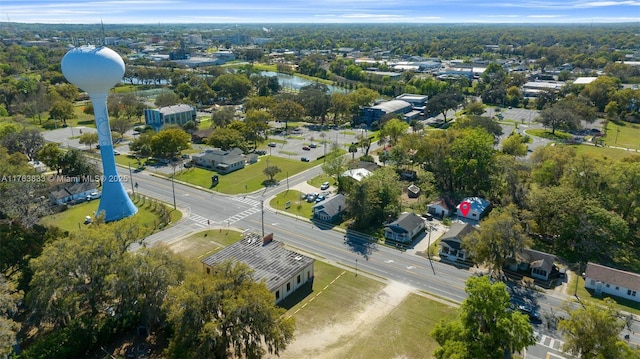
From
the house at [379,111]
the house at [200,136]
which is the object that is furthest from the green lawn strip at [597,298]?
the house at [200,136]

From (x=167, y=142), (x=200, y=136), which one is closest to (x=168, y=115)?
(x=200, y=136)

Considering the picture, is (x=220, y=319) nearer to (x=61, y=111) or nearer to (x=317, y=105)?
(x=317, y=105)

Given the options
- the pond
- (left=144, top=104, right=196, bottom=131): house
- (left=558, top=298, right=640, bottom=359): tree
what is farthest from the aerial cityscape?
the pond

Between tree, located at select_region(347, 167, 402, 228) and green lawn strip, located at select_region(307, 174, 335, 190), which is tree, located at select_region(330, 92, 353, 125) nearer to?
green lawn strip, located at select_region(307, 174, 335, 190)

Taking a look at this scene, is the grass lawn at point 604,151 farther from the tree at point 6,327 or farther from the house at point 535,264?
the tree at point 6,327

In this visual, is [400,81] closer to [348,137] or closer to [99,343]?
[348,137]

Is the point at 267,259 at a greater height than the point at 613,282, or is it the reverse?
the point at 267,259

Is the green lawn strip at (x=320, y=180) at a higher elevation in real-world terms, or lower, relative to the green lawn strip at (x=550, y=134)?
lower

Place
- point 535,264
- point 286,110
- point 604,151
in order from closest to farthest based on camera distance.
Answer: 1. point 535,264
2. point 604,151
3. point 286,110
